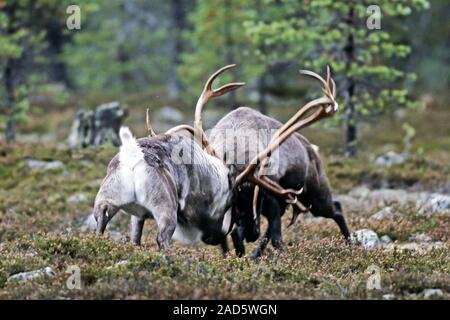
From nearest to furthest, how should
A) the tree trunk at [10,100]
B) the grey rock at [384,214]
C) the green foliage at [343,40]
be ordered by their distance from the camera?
the grey rock at [384,214], the green foliage at [343,40], the tree trunk at [10,100]

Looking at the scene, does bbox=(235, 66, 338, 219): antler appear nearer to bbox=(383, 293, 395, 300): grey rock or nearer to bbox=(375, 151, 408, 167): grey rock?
bbox=(383, 293, 395, 300): grey rock

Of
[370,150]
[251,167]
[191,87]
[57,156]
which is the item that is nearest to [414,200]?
[251,167]

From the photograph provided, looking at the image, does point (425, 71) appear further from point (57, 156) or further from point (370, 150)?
point (57, 156)

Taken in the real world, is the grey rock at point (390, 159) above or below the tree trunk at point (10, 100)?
below

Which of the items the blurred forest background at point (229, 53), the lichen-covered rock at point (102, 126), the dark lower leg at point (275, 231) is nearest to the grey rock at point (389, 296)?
the dark lower leg at point (275, 231)

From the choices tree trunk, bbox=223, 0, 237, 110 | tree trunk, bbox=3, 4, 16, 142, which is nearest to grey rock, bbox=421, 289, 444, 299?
tree trunk, bbox=3, 4, 16, 142

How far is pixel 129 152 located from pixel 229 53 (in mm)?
21265

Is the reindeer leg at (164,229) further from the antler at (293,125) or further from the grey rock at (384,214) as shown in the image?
the grey rock at (384,214)

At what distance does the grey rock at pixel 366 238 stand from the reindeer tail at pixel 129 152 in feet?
12.1

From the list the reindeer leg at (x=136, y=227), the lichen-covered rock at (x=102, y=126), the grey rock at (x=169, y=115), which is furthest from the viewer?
the grey rock at (x=169, y=115)

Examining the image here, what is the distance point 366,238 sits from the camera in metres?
11.2

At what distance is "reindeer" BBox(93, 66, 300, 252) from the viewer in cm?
823

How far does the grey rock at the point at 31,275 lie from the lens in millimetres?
7926

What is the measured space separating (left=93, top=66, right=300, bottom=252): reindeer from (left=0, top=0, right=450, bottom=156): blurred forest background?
15.2 feet
